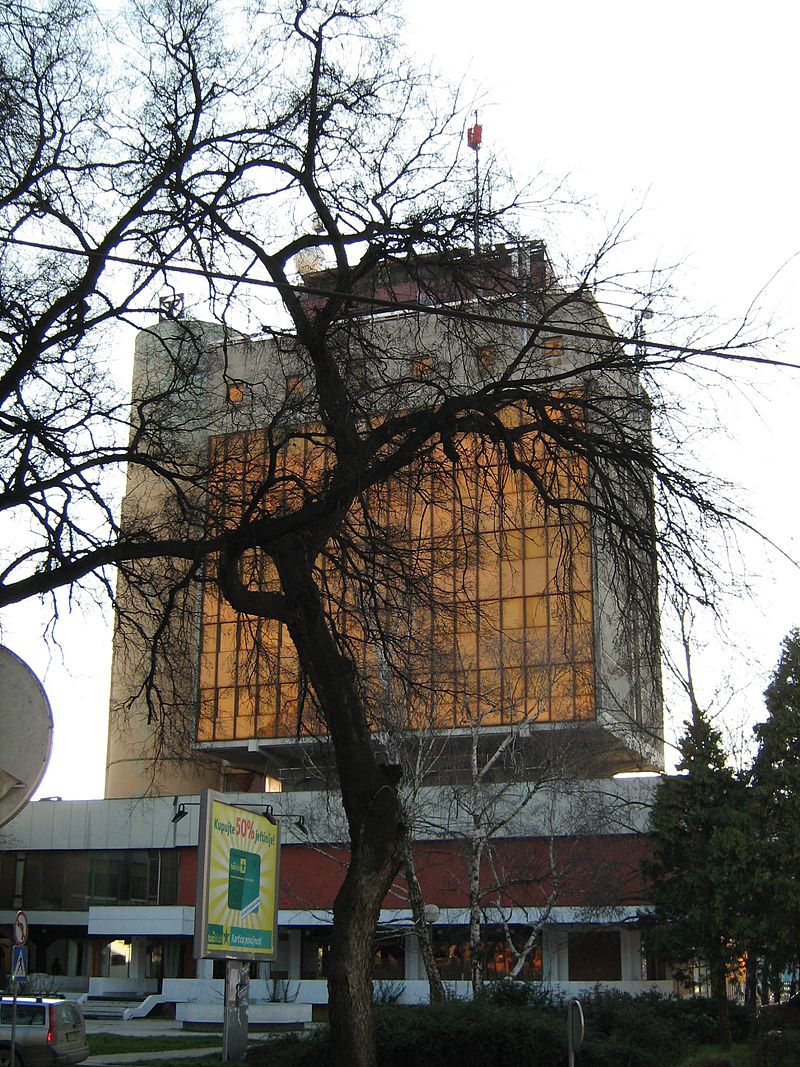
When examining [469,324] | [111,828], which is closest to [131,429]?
[469,324]

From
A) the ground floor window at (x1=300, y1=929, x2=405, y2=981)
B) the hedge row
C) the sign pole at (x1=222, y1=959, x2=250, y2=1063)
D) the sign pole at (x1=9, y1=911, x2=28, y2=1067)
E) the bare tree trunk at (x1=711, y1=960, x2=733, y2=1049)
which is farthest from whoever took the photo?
the ground floor window at (x1=300, y1=929, x2=405, y2=981)

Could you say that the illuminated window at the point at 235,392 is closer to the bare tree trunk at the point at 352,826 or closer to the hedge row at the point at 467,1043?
the bare tree trunk at the point at 352,826

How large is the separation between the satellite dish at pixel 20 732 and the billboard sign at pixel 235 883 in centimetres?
1572

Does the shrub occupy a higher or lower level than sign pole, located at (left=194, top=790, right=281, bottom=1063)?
lower

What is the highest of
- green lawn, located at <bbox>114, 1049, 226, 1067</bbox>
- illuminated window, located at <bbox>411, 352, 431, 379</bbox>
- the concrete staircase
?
illuminated window, located at <bbox>411, 352, 431, 379</bbox>

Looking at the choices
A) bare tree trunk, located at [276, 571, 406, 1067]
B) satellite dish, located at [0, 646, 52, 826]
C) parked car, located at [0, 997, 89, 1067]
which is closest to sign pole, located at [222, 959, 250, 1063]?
parked car, located at [0, 997, 89, 1067]

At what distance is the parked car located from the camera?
20875 millimetres

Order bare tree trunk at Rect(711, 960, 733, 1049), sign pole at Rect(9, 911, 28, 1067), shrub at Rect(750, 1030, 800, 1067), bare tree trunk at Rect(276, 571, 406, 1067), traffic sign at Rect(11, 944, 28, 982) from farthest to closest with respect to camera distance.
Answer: bare tree trunk at Rect(711, 960, 733, 1049) < traffic sign at Rect(11, 944, 28, 982) < shrub at Rect(750, 1030, 800, 1067) < sign pole at Rect(9, 911, 28, 1067) < bare tree trunk at Rect(276, 571, 406, 1067)

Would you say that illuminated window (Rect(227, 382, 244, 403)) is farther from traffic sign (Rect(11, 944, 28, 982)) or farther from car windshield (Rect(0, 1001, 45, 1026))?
car windshield (Rect(0, 1001, 45, 1026))

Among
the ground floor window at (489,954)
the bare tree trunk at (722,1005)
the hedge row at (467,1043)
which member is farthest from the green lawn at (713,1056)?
the ground floor window at (489,954)

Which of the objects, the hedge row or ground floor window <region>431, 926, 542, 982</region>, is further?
ground floor window <region>431, 926, 542, 982</region>

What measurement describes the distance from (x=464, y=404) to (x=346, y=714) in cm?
→ 315

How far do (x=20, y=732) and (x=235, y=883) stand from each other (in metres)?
17.5

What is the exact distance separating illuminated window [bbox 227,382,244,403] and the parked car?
13.4 metres
